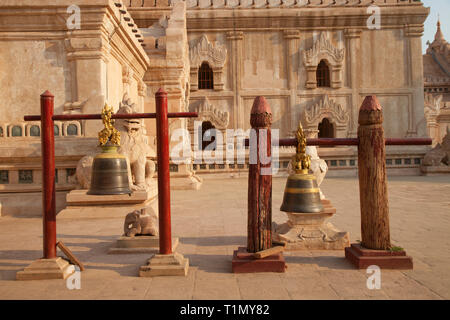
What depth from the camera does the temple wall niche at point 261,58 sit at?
18.2m

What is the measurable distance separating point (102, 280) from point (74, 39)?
202 inches

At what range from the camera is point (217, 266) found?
3537mm

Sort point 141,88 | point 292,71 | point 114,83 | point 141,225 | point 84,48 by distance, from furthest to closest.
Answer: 1. point 292,71
2. point 141,88
3. point 114,83
4. point 84,48
5. point 141,225

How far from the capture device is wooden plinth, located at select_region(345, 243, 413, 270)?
132 inches

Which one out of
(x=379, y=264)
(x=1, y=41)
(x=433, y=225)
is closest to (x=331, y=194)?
(x=433, y=225)

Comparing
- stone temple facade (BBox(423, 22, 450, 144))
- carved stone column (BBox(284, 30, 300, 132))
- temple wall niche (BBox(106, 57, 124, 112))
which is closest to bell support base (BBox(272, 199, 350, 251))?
temple wall niche (BBox(106, 57, 124, 112))

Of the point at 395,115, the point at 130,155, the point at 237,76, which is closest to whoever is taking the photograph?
the point at 130,155

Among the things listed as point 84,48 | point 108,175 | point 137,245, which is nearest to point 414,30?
point 84,48

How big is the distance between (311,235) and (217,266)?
1.17 metres

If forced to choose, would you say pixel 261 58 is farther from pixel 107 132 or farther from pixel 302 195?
pixel 107 132

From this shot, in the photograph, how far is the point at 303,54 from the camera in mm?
18312

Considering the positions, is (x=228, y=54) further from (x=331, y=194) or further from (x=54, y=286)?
(x=54, y=286)

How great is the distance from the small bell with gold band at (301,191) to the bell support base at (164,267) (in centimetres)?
111
